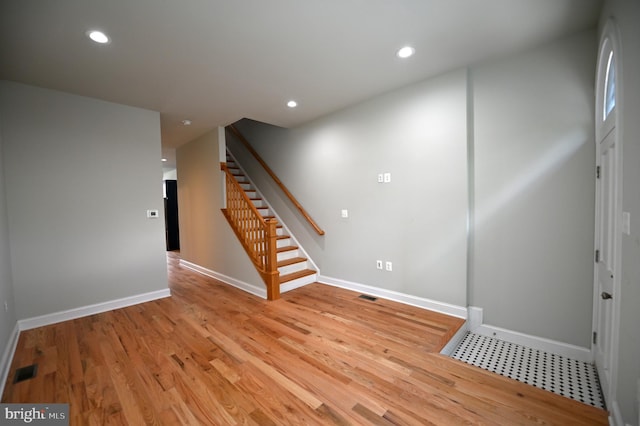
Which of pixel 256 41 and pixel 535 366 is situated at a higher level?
pixel 256 41

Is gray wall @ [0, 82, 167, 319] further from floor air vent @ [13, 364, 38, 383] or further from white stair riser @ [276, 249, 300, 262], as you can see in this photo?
white stair riser @ [276, 249, 300, 262]

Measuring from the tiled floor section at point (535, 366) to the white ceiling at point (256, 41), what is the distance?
281cm

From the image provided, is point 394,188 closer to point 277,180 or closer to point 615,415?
point 277,180

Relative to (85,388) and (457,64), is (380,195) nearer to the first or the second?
(457,64)

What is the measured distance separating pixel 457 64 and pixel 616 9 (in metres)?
1.25

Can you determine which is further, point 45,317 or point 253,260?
point 253,260

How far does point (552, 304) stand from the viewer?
2410 millimetres

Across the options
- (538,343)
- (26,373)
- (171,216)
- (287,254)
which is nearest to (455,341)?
(538,343)

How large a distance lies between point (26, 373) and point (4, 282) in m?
0.90

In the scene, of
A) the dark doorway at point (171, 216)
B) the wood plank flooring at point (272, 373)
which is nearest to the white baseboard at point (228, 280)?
the wood plank flooring at point (272, 373)

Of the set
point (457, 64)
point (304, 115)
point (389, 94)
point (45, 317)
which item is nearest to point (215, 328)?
point (45, 317)

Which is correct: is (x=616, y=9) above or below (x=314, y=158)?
above

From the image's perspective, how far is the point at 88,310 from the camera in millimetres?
3182

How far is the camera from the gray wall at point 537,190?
225 cm
